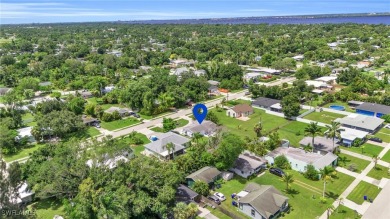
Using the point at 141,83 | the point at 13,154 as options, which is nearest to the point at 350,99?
the point at 141,83

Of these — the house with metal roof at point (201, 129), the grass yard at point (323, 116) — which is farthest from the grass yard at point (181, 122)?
the grass yard at point (323, 116)

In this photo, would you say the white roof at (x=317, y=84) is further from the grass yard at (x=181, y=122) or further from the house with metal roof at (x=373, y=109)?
the grass yard at (x=181, y=122)

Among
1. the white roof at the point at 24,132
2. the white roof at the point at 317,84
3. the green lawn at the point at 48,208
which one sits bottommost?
the green lawn at the point at 48,208

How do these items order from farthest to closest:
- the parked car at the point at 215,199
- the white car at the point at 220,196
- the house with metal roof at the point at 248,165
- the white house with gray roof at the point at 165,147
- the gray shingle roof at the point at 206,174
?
the white house with gray roof at the point at 165,147, the house with metal roof at the point at 248,165, the gray shingle roof at the point at 206,174, the white car at the point at 220,196, the parked car at the point at 215,199

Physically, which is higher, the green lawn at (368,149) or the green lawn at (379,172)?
the green lawn at (368,149)

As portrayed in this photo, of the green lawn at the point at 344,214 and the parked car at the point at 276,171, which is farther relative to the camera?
the parked car at the point at 276,171

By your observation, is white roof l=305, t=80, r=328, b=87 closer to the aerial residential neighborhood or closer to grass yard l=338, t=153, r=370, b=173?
the aerial residential neighborhood

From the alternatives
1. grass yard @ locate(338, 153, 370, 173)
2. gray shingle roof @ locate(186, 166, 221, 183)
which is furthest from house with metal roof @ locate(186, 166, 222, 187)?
grass yard @ locate(338, 153, 370, 173)

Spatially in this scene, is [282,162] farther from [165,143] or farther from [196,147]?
[165,143]
